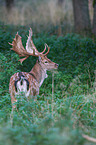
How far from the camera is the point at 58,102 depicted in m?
6.07

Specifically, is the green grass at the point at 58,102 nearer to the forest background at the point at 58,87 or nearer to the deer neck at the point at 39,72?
the forest background at the point at 58,87

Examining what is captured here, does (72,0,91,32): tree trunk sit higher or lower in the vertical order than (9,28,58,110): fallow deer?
higher

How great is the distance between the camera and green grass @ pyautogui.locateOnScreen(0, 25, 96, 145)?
3.55 metres

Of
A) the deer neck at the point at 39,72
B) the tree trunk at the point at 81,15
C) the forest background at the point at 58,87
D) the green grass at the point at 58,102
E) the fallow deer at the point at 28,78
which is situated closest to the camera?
the green grass at the point at 58,102

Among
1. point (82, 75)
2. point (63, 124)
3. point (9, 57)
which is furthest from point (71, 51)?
point (63, 124)

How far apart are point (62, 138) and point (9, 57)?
5.28 metres

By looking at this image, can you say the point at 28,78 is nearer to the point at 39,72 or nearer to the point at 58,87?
the point at 39,72

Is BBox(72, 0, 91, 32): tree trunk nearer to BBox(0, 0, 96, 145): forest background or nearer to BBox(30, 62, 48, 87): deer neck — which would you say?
BBox(0, 0, 96, 145): forest background

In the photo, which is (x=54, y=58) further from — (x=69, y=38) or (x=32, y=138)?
(x=32, y=138)

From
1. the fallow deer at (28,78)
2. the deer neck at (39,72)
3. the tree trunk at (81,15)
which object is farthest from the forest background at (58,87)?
the deer neck at (39,72)

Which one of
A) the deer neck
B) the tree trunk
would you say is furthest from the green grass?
the tree trunk

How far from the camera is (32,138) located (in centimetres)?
367

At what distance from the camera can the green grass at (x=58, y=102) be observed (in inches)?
140

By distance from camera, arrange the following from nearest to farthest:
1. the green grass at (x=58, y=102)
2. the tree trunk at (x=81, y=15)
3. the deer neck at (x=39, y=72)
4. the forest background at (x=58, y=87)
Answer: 1. the green grass at (x=58, y=102)
2. the forest background at (x=58, y=87)
3. the deer neck at (x=39, y=72)
4. the tree trunk at (x=81, y=15)
